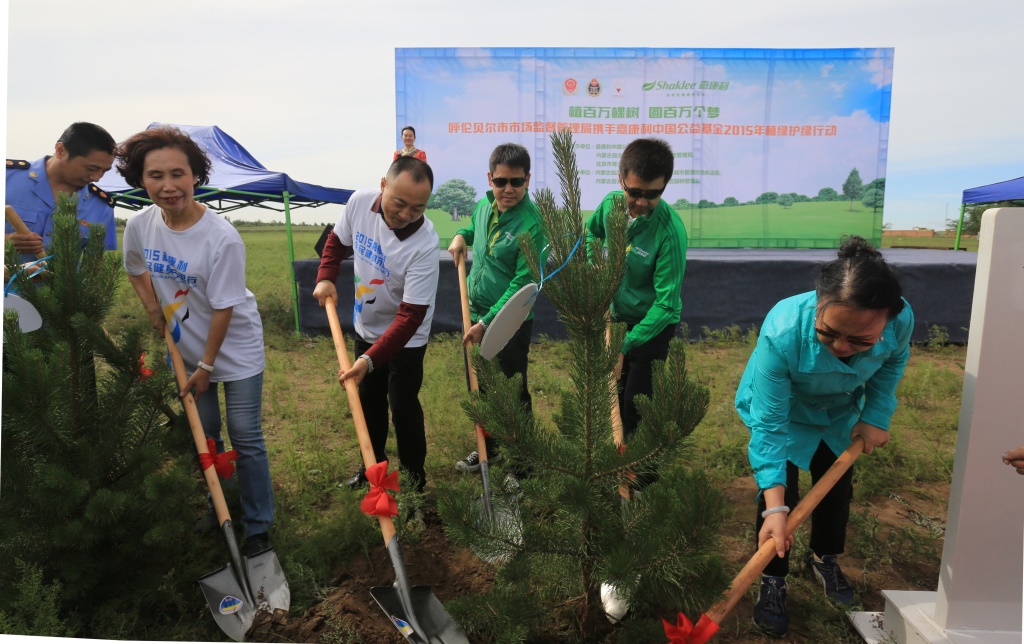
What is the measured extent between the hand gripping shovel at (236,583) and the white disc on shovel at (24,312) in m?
0.57

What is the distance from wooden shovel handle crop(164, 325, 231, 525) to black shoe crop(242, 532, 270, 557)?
0.14 metres

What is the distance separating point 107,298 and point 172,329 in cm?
32

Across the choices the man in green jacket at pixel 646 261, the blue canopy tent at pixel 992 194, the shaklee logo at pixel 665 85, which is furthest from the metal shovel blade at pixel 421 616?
→ the shaklee logo at pixel 665 85

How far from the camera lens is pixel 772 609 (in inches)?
94.2

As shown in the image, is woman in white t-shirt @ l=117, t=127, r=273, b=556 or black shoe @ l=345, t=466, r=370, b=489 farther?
black shoe @ l=345, t=466, r=370, b=489

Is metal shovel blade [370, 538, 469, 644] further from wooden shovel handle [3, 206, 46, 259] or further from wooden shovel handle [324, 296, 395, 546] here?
wooden shovel handle [3, 206, 46, 259]

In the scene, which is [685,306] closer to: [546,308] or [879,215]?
[546,308]

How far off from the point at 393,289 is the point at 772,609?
1.95 metres

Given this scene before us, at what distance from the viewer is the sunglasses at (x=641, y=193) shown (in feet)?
8.65

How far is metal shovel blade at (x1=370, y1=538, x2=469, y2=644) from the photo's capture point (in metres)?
2.13

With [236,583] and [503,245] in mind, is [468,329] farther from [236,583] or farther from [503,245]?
[236,583]

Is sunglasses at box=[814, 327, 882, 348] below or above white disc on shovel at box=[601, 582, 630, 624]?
above

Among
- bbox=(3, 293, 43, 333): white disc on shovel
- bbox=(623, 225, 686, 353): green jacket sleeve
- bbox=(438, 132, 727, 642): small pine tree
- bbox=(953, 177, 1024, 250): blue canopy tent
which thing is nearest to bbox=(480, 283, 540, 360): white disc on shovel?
bbox=(438, 132, 727, 642): small pine tree

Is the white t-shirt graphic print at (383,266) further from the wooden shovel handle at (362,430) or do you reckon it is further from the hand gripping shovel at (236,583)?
the hand gripping shovel at (236,583)
